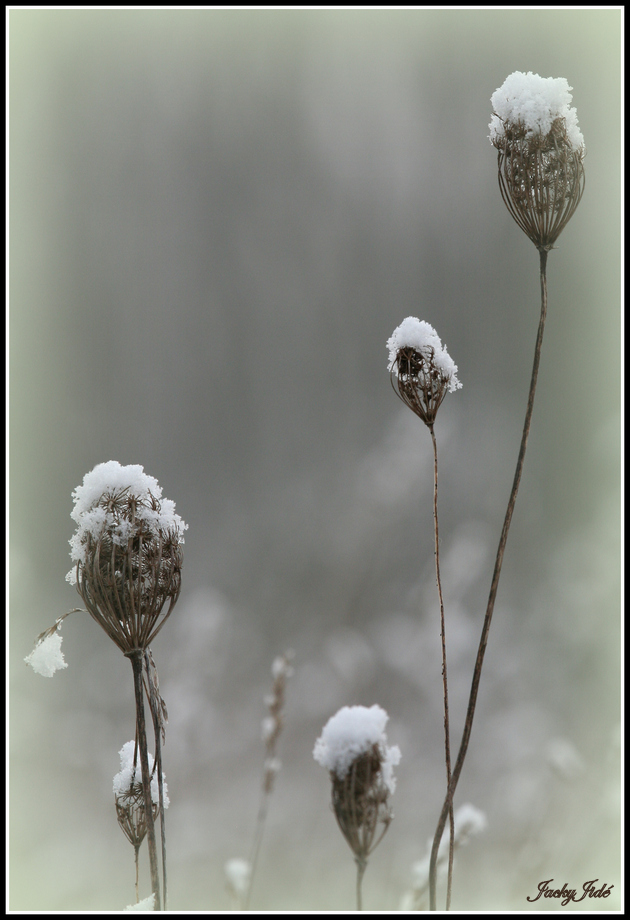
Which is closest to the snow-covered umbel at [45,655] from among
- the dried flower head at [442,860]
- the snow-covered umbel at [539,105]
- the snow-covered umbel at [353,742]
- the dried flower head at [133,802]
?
the dried flower head at [133,802]

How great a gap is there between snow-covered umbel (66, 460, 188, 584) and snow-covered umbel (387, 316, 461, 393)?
21.8 inches

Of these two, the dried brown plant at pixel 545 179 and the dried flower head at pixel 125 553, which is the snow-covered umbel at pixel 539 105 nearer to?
the dried brown plant at pixel 545 179

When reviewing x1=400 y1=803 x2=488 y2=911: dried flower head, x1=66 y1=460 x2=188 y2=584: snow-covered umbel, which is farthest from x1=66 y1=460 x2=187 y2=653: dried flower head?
x1=400 y1=803 x2=488 y2=911: dried flower head

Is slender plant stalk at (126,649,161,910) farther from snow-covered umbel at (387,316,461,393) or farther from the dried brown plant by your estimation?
the dried brown plant

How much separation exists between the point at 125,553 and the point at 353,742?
517 mm

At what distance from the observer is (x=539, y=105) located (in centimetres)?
126

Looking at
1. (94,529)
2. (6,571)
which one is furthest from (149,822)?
(6,571)

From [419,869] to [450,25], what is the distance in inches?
89.6

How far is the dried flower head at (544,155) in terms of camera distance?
1.26 metres

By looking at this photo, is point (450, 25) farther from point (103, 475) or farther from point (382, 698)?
point (382, 698)

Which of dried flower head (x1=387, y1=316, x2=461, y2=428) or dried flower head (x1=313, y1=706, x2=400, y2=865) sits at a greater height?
dried flower head (x1=387, y1=316, x2=461, y2=428)

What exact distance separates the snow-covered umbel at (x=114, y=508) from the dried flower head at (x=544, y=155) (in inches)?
36.0

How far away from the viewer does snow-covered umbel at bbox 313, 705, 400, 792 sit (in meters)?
0.88
